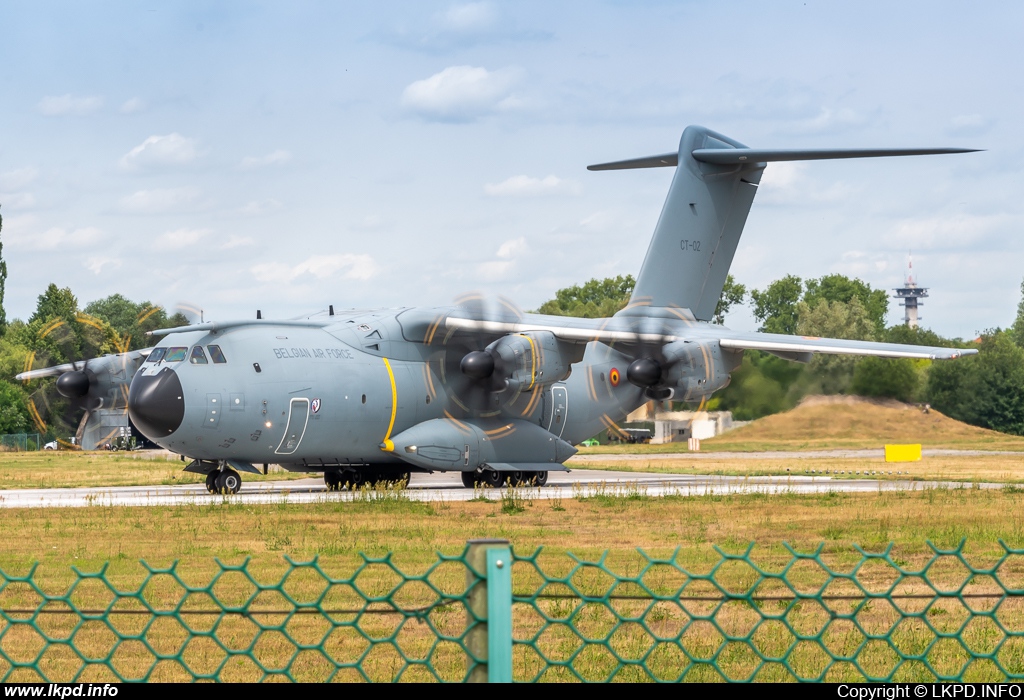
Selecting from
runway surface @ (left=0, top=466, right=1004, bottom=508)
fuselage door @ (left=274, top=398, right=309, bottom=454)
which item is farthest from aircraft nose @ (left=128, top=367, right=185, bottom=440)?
fuselage door @ (left=274, top=398, right=309, bottom=454)

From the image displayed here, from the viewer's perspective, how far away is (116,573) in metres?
13.1

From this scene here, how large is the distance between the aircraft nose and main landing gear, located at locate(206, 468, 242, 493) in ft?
7.62

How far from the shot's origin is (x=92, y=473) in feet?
112

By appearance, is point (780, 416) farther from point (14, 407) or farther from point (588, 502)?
point (14, 407)

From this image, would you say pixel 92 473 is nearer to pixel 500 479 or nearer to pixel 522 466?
pixel 500 479

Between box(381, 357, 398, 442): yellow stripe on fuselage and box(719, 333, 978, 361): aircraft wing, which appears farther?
box(719, 333, 978, 361): aircraft wing

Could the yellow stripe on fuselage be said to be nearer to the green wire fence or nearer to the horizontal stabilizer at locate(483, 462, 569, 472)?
the horizontal stabilizer at locate(483, 462, 569, 472)

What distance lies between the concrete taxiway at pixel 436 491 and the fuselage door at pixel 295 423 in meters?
0.99

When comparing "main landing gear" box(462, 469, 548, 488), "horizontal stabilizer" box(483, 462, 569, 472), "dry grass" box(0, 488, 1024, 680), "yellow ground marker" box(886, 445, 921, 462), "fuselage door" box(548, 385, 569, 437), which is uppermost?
"fuselage door" box(548, 385, 569, 437)

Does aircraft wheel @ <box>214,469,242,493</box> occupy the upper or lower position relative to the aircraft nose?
lower

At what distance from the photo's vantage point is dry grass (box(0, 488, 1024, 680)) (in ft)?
29.4

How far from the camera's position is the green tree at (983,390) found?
4028 centimetres

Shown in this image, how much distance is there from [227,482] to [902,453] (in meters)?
21.3
